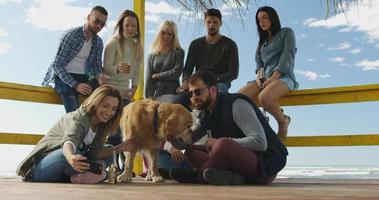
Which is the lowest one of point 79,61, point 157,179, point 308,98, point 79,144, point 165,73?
point 157,179

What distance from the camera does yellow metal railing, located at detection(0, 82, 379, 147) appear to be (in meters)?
5.07

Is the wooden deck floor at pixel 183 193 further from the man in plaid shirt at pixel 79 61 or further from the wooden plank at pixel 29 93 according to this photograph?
the wooden plank at pixel 29 93

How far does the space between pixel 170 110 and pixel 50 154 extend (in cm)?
91

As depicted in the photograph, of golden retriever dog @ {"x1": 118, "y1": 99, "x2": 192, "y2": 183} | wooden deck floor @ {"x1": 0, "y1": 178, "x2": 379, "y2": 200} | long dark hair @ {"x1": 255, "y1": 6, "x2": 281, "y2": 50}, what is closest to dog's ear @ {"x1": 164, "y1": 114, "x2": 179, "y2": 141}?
golden retriever dog @ {"x1": 118, "y1": 99, "x2": 192, "y2": 183}

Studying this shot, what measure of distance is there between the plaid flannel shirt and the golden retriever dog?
863 millimetres

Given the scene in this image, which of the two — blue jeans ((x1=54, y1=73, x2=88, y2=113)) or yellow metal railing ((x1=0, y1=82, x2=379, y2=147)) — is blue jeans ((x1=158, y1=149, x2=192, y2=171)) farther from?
yellow metal railing ((x1=0, y1=82, x2=379, y2=147))

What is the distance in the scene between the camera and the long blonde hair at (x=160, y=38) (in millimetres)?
4574

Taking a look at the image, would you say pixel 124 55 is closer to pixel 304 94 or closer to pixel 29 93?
pixel 29 93

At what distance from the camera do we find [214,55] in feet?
14.9

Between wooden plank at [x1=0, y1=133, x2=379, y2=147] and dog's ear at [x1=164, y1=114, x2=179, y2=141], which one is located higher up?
dog's ear at [x1=164, y1=114, x2=179, y2=141]

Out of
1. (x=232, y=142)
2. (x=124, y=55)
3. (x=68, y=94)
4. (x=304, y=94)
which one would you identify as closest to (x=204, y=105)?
(x=232, y=142)

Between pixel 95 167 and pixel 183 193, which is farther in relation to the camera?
pixel 95 167

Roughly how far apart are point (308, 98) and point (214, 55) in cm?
139

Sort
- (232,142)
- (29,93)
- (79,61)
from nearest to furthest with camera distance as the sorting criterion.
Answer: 1. (232,142)
2. (79,61)
3. (29,93)
